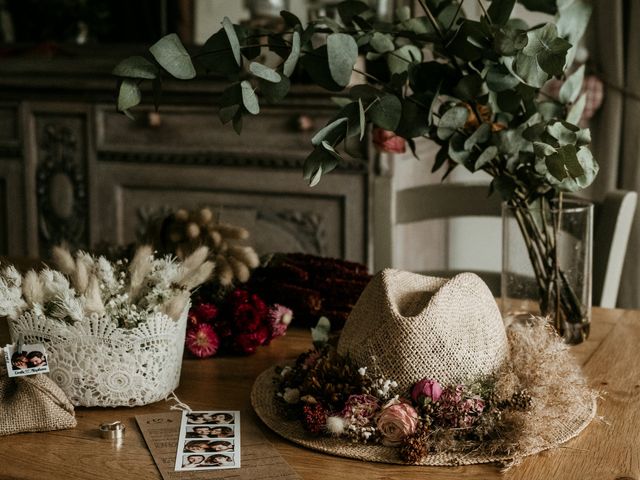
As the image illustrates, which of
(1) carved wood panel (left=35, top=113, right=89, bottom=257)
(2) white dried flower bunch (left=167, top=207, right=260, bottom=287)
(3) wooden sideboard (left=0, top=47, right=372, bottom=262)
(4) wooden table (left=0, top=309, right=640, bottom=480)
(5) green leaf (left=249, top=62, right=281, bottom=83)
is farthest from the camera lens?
(1) carved wood panel (left=35, top=113, right=89, bottom=257)

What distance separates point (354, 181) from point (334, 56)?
167 cm

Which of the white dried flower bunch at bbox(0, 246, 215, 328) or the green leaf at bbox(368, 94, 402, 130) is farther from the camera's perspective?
the green leaf at bbox(368, 94, 402, 130)

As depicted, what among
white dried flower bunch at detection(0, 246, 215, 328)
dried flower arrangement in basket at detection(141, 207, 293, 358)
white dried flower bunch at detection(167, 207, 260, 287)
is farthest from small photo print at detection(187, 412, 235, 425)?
white dried flower bunch at detection(167, 207, 260, 287)

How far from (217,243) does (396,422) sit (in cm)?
56

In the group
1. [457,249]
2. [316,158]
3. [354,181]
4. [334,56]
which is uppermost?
[334,56]

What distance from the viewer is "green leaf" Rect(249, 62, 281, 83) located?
1.03 meters

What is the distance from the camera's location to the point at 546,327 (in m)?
1.12

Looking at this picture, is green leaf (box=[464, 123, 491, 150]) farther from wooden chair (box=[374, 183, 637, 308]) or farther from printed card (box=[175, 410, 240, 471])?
wooden chair (box=[374, 183, 637, 308])

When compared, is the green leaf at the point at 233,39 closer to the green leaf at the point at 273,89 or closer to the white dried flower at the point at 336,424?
the green leaf at the point at 273,89

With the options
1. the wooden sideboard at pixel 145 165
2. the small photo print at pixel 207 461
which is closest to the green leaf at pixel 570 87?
the small photo print at pixel 207 461

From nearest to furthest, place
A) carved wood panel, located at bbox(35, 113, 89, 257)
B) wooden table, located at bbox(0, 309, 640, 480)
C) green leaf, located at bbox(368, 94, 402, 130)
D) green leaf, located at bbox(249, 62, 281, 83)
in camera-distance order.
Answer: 1. wooden table, located at bbox(0, 309, 640, 480)
2. green leaf, located at bbox(249, 62, 281, 83)
3. green leaf, located at bbox(368, 94, 402, 130)
4. carved wood panel, located at bbox(35, 113, 89, 257)

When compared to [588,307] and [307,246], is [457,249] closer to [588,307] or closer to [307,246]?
[307,246]

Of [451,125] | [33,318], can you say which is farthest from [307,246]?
[33,318]

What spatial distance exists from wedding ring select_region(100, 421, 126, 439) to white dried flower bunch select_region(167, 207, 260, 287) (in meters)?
0.38
